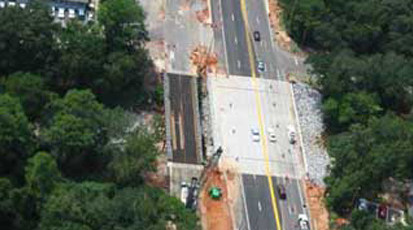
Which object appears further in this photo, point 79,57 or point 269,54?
point 269,54

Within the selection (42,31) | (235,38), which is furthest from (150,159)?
(235,38)

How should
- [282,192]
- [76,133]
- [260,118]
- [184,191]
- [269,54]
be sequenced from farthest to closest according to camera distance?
[269,54], [260,118], [282,192], [184,191], [76,133]

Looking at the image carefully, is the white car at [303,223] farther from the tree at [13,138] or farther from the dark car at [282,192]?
the tree at [13,138]

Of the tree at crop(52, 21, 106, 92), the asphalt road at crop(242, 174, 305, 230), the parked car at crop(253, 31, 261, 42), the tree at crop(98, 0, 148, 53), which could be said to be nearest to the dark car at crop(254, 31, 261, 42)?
the parked car at crop(253, 31, 261, 42)

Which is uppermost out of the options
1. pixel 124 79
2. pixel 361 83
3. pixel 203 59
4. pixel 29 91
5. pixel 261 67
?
pixel 203 59

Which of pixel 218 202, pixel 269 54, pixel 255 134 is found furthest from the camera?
pixel 269 54

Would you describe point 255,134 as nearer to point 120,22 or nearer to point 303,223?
point 303,223

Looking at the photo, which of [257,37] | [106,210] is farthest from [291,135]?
[106,210]
